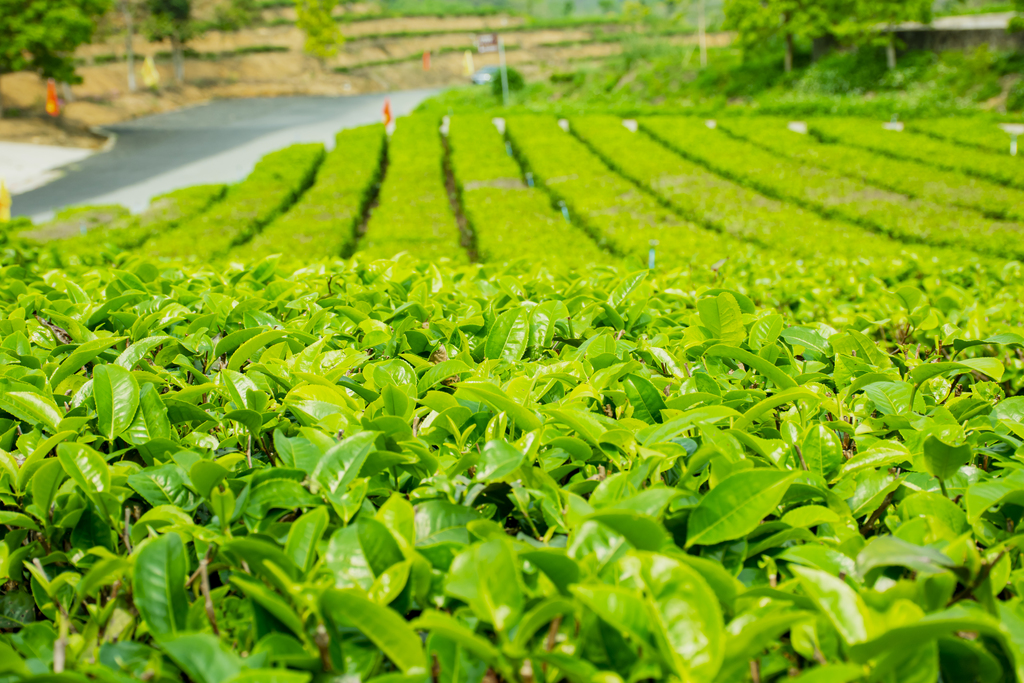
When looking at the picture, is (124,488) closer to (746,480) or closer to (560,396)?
(560,396)

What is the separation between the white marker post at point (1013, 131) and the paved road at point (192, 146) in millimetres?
18400

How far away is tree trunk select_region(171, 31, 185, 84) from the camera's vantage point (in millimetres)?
36250

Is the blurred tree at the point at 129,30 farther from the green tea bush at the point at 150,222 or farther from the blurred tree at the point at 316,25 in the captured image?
the green tea bush at the point at 150,222

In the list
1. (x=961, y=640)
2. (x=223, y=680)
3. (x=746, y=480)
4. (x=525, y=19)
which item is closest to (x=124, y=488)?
(x=223, y=680)

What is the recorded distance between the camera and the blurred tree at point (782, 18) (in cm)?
2192

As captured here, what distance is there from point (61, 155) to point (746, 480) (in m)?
28.0

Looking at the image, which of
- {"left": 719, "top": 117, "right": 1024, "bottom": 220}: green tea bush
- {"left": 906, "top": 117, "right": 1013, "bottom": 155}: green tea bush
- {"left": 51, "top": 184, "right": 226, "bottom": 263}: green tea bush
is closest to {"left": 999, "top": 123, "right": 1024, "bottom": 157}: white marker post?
{"left": 906, "top": 117, "right": 1013, "bottom": 155}: green tea bush

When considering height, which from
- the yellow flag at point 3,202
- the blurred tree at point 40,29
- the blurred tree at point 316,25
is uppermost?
the blurred tree at point 316,25

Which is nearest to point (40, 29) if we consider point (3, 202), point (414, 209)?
point (414, 209)

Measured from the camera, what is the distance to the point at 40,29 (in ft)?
70.9

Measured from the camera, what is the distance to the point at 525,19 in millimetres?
57688

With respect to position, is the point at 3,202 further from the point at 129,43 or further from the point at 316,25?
the point at 316,25

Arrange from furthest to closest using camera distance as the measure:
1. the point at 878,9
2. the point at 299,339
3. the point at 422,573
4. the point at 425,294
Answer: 1. the point at 878,9
2. the point at 425,294
3. the point at 299,339
4. the point at 422,573

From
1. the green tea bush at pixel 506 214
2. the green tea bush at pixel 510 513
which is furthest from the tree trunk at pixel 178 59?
the green tea bush at pixel 510 513
